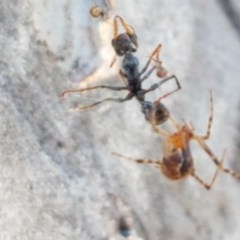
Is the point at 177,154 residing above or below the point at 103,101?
below

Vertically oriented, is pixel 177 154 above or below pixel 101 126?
below

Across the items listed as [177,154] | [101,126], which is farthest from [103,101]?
[177,154]

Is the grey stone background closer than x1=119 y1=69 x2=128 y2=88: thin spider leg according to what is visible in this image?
Yes

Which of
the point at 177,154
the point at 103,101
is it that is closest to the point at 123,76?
the point at 103,101

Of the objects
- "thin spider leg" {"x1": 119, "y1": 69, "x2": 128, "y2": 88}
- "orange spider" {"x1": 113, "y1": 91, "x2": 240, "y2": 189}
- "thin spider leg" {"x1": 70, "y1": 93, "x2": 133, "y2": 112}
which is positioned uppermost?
"thin spider leg" {"x1": 119, "y1": 69, "x2": 128, "y2": 88}

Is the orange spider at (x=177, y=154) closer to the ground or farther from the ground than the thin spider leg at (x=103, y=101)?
closer to the ground

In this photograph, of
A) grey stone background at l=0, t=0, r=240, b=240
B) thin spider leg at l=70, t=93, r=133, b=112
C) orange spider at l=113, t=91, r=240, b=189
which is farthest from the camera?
orange spider at l=113, t=91, r=240, b=189

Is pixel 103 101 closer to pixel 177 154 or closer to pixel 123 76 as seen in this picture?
pixel 123 76

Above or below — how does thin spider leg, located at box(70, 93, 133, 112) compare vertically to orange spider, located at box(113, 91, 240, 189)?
above
